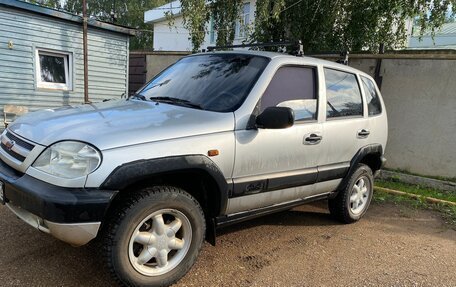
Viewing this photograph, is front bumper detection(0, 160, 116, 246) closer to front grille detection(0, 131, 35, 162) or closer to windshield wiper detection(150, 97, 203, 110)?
front grille detection(0, 131, 35, 162)

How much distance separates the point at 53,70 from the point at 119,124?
918 cm

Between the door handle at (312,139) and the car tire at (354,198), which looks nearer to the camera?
the door handle at (312,139)

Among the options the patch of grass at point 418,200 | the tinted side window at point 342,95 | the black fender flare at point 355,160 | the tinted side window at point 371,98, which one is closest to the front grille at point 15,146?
the tinted side window at point 342,95

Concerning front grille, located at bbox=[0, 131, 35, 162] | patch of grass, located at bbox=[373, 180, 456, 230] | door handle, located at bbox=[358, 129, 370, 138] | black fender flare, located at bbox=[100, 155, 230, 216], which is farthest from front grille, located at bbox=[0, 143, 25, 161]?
patch of grass, located at bbox=[373, 180, 456, 230]

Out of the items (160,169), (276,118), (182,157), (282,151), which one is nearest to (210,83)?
(276,118)

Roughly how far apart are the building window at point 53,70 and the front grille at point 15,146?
26.4 ft

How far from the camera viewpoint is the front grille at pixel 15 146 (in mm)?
2947

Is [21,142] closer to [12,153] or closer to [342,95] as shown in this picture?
[12,153]

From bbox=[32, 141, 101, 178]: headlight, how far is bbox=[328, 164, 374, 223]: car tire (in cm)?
308

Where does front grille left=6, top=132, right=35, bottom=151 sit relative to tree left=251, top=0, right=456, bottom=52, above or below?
below

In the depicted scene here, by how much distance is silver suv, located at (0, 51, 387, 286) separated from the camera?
A: 2.72 metres

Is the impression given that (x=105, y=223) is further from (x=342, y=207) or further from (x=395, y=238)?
(x=395, y=238)

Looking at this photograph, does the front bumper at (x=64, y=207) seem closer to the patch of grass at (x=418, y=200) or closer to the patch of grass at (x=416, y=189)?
the patch of grass at (x=418, y=200)

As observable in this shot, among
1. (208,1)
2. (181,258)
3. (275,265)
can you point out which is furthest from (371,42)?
(181,258)
